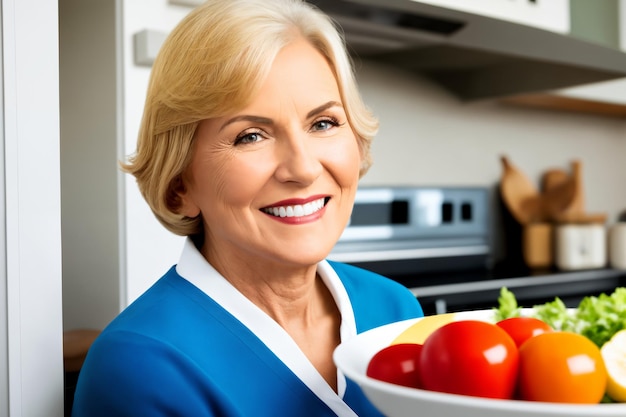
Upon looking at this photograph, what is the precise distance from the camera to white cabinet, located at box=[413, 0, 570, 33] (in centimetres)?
183

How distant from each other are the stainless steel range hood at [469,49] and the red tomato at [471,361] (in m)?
1.13

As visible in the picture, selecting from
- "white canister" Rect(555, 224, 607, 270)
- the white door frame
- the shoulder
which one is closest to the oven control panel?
"white canister" Rect(555, 224, 607, 270)

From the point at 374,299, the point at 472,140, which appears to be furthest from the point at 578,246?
the point at 374,299

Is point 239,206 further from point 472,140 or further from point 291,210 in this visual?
point 472,140

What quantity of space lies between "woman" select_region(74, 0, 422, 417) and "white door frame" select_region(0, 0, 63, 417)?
0.05 metres

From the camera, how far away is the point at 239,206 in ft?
2.52

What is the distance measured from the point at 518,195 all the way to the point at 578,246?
303 mm

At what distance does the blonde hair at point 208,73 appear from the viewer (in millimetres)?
747

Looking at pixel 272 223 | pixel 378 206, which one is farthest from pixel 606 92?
pixel 272 223

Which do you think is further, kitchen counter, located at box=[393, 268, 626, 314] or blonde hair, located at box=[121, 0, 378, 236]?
kitchen counter, located at box=[393, 268, 626, 314]

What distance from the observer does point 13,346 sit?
2.38 ft

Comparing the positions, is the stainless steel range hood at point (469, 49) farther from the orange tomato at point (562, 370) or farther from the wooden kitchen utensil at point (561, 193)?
the orange tomato at point (562, 370)

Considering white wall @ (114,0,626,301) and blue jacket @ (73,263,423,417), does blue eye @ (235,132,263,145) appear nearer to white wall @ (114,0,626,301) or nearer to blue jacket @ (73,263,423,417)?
blue jacket @ (73,263,423,417)

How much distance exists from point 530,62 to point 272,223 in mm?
1858
